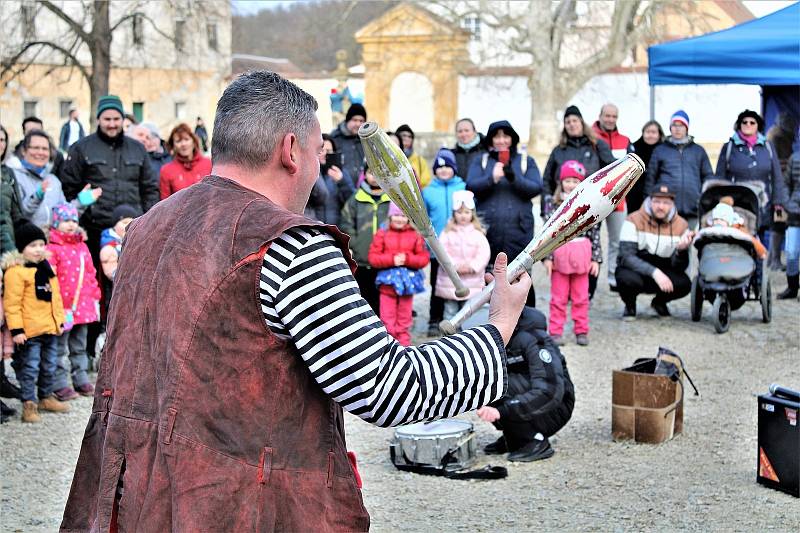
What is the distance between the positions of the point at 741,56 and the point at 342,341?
822cm

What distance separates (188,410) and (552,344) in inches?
164

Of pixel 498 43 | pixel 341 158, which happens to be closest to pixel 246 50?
pixel 498 43

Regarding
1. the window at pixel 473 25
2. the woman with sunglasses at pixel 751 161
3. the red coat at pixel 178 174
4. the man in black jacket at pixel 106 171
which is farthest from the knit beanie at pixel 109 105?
the window at pixel 473 25

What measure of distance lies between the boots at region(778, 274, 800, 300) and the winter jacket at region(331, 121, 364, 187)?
4.37 m

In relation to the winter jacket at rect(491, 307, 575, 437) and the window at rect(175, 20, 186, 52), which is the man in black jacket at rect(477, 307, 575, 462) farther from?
the window at rect(175, 20, 186, 52)

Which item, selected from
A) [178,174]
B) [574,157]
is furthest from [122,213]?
[574,157]

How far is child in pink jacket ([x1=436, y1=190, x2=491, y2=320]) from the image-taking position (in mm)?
8438

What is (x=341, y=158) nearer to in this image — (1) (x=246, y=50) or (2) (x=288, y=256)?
(2) (x=288, y=256)

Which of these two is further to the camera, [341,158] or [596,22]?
[596,22]

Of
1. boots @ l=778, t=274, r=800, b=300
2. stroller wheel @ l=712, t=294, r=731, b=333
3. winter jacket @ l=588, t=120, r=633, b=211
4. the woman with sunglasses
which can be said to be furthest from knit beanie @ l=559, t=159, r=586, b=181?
boots @ l=778, t=274, r=800, b=300

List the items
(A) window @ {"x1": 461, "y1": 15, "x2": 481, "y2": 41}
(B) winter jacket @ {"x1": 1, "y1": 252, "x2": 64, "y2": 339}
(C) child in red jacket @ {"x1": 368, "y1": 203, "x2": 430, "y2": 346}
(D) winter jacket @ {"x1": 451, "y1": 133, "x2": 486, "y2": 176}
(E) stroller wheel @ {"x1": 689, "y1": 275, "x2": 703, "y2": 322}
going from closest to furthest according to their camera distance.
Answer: (B) winter jacket @ {"x1": 1, "y1": 252, "x2": 64, "y2": 339} → (C) child in red jacket @ {"x1": 368, "y1": 203, "x2": 430, "y2": 346} → (E) stroller wheel @ {"x1": 689, "y1": 275, "x2": 703, "y2": 322} → (D) winter jacket @ {"x1": 451, "y1": 133, "x2": 486, "y2": 176} → (A) window @ {"x1": 461, "y1": 15, "x2": 481, "y2": 41}

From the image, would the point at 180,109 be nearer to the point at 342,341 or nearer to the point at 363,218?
the point at 363,218

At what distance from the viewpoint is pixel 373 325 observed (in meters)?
2.22

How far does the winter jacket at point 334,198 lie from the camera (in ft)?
31.1
